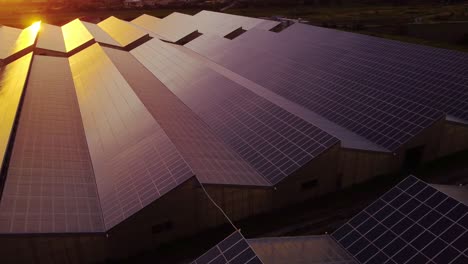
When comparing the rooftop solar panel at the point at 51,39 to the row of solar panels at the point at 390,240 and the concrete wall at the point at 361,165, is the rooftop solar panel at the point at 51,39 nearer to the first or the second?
the concrete wall at the point at 361,165

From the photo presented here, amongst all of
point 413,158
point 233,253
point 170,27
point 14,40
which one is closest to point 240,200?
point 233,253

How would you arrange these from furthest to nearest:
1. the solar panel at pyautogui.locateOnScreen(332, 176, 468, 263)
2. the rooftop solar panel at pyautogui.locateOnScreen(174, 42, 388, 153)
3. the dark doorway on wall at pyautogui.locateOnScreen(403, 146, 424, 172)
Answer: the dark doorway on wall at pyautogui.locateOnScreen(403, 146, 424, 172), the rooftop solar panel at pyautogui.locateOnScreen(174, 42, 388, 153), the solar panel at pyautogui.locateOnScreen(332, 176, 468, 263)

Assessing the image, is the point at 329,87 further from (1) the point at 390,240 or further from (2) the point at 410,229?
(1) the point at 390,240

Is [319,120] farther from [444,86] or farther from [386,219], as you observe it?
[386,219]

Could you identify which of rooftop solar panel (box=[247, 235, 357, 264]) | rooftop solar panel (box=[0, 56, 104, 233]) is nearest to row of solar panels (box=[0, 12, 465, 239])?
rooftop solar panel (box=[0, 56, 104, 233])

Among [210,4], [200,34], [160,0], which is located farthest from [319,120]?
[160,0]

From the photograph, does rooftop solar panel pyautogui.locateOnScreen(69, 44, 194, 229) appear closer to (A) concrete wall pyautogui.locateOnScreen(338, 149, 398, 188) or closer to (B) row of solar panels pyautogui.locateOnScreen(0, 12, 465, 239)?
(B) row of solar panels pyautogui.locateOnScreen(0, 12, 465, 239)

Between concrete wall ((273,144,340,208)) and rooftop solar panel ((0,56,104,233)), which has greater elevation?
rooftop solar panel ((0,56,104,233))
